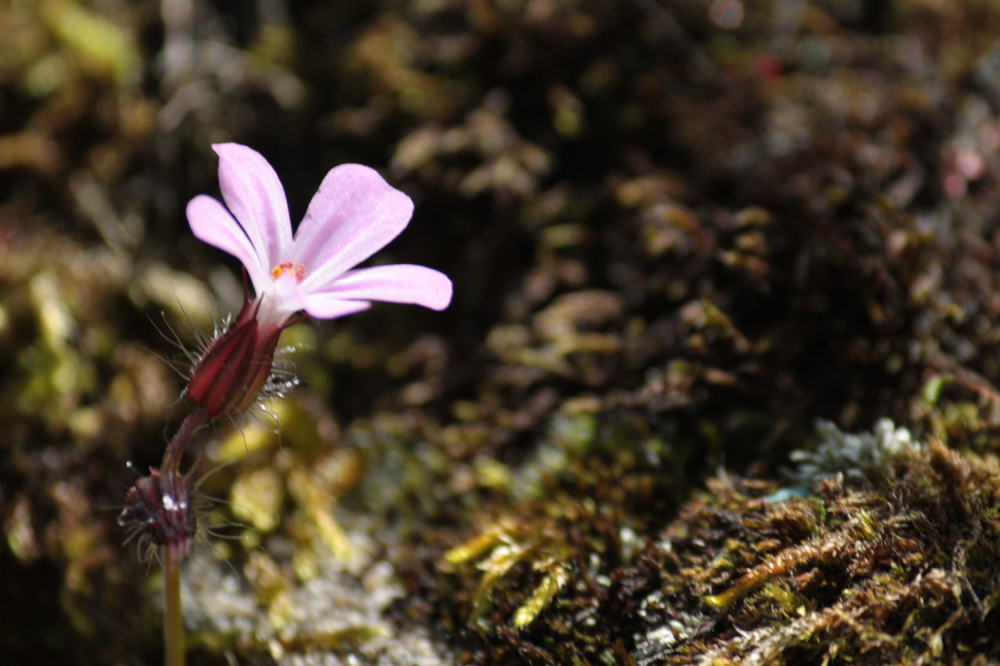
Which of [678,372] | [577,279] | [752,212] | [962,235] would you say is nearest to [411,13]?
[577,279]

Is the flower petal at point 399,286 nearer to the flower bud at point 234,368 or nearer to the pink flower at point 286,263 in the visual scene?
the pink flower at point 286,263

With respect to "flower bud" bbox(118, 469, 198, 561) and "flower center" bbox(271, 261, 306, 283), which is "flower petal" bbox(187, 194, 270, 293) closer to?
"flower center" bbox(271, 261, 306, 283)

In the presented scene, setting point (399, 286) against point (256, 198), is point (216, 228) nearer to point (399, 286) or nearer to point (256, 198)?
point (256, 198)

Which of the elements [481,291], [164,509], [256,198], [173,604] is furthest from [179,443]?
[481,291]

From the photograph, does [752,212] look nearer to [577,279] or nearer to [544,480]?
[577,279]

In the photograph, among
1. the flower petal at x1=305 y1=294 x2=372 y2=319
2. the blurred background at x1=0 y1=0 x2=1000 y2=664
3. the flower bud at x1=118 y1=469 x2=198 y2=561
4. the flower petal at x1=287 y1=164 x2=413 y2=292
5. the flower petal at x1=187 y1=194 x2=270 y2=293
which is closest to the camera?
the flower petal at x1=187 y1=194 x2=270 y2=293

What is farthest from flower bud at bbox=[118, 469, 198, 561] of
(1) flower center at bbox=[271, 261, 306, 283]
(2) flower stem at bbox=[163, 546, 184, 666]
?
(1) flower center at bbox=[271, 261, 306, 283]
